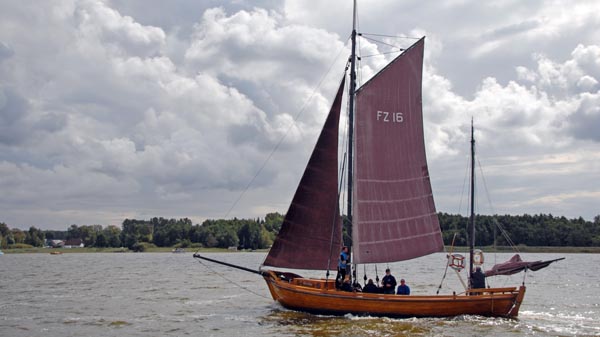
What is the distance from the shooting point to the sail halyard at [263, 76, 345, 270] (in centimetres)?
3403

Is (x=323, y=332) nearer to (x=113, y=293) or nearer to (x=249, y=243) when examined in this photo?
(x=113, y=293)

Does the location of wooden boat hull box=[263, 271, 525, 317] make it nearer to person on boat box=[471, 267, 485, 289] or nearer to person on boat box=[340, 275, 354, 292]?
person on boat box=[340, 275, 354, 292]

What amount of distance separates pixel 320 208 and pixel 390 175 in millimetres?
4194

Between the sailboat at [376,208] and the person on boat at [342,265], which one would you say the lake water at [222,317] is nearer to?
the sailboat at [376,208]

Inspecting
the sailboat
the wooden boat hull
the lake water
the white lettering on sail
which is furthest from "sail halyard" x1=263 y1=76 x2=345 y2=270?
the lake water

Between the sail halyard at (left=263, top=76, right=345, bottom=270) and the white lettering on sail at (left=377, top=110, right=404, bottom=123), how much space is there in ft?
7.74

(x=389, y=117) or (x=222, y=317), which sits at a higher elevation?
(x=389, y=117)

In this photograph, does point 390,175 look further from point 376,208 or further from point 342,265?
point 342,265

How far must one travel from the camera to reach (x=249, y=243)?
19250 cm

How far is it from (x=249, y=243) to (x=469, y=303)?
16264cm

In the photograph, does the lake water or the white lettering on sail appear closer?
→ the lake water

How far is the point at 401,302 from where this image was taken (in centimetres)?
3189

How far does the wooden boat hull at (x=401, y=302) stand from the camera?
3198 cm

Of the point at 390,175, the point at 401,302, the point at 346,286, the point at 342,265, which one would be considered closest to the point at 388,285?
the point at 401,302
